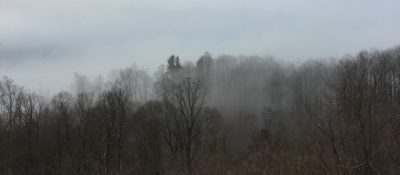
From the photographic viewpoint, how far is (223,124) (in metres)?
82.1

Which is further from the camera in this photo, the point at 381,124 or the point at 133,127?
the point at 133,127

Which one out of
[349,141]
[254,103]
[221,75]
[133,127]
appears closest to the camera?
[349,141]

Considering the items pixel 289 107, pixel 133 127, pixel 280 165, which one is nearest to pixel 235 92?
pixel 289 107

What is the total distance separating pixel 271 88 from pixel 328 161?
107 m

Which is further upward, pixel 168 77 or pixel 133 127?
pixel 168 77

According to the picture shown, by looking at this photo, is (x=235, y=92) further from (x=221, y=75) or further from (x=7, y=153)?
(x=7, y=153)

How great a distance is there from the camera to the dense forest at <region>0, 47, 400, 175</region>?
10.1 m

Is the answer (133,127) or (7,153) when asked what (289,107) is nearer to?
(133,127)

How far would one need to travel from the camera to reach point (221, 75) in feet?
418

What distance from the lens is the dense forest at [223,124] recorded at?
33.3 feet

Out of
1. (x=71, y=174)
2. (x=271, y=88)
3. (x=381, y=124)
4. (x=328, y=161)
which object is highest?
(x=271, y=88)

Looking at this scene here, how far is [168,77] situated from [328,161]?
96301 mm

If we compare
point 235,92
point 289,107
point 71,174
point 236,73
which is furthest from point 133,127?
point 236,73

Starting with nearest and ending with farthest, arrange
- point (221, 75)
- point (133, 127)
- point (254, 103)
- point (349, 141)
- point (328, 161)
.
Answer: point (328, 161) → point (349, 141) → point (133, 127) → point (254, 103) → point (221, 75)
